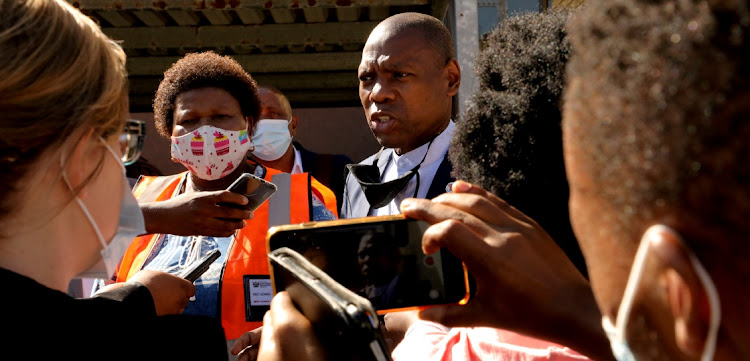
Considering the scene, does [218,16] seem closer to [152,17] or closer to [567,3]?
[152,17]

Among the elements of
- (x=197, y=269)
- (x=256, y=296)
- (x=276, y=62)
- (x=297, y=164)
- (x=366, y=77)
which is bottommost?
(x=297, y=164)

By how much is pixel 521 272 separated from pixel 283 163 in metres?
4.40

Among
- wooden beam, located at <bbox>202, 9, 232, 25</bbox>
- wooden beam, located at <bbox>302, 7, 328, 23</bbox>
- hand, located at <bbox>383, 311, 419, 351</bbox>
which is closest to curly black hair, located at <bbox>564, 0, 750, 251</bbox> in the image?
hand, located at <bbox>383, 311, 419, 351</bbox>

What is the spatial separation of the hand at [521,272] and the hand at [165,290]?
3.34 feet

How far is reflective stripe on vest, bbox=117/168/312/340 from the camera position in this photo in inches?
100

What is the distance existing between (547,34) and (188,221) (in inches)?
66.2

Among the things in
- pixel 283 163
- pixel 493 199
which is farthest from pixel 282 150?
pixel 493 199

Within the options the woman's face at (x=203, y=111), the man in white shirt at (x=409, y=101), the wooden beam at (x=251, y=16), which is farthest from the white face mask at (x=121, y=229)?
the wooden beam at (x=251, y=16)

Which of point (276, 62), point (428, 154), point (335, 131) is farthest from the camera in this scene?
point (335, 131)

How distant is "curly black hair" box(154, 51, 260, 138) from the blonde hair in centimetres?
172

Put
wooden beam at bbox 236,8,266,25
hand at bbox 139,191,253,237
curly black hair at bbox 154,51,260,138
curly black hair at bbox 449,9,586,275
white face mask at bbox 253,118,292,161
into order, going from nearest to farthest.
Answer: curly black hair at bbox 449,9,586,275 → hand at bbox 139,191,253,237 → curly black hair at bbox 154,51,260,138 → white face mask at bbox 253,118,292,161 → wooden beam at bbox 236,8,266,25

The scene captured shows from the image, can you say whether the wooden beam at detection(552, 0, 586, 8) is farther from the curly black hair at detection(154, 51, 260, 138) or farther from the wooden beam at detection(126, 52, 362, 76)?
the curly black hair at detection(154, 51, 260, 138)

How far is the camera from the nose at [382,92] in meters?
2.68

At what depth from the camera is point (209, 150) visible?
2865 mm
